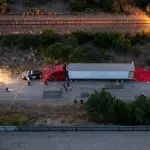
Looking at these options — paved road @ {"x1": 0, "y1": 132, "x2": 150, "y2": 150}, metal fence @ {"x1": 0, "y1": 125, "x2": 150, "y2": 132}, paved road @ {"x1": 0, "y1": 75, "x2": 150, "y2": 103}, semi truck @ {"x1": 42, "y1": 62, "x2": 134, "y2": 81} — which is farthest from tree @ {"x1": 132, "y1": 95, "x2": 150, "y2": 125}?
semi truck @ {"x1": 42, "y1": 62, "x2": 134, "y2": 81}

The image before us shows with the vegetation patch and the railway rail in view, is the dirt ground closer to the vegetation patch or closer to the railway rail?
the vegetation patch

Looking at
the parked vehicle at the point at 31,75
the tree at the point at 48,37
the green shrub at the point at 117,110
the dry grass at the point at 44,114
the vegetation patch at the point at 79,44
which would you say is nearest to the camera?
the green shrub at the point at 117,110

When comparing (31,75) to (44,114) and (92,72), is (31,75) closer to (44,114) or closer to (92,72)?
(44,114)

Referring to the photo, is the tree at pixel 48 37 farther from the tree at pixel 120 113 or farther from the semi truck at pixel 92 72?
the tree at pixel 120 113

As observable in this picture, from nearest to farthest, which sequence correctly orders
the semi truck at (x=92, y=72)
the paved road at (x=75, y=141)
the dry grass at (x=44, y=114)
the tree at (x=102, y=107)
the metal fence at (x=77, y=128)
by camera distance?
1. the paved road at (x=75, y=141)
2. the metal fence at (x=77, y=128)
3. the tree at (x=102, y=107)
4. the dry grass at (x=44, y=114)
5. the semi truck at (x=92, y=72)

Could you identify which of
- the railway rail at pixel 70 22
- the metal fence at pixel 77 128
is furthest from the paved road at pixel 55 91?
the railway rail at pixel 70 22

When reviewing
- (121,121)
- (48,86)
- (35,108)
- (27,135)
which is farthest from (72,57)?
(27,135)

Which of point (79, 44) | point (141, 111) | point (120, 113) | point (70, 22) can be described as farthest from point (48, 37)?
point (141, 111)

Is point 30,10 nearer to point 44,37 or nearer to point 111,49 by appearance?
point 44,37
